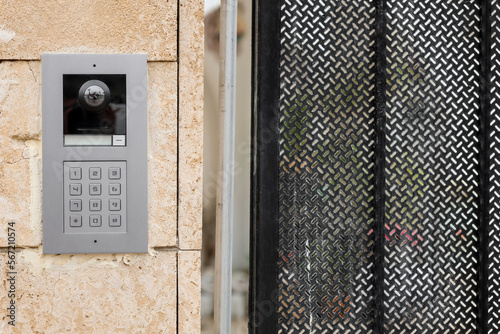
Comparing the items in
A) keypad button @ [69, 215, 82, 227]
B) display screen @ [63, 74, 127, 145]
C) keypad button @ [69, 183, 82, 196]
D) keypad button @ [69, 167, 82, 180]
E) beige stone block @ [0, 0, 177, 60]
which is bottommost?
keypad button @ [69, 215, 82, 227]

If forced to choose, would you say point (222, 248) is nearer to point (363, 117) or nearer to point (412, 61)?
point (363, 117)

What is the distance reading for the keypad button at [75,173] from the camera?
153 cm

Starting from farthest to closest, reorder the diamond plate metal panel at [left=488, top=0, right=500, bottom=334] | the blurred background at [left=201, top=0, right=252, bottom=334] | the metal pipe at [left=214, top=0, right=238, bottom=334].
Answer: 1. the diamond plate metal panel at [left=488, top=0, right=500, bottom=334]
2. the blurred background at [left=201, top=0, right=252, bottom=334]
3. the metal pipe at [left=214, top=0, right=238, bottom=334]

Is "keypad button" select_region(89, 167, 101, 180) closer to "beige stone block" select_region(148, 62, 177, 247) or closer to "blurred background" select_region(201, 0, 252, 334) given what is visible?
"beige stone block" select_region(148, 62, 177, 247)

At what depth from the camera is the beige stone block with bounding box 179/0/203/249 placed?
159 centimetres

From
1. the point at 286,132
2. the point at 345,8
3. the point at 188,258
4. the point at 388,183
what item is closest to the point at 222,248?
the point at 188,258

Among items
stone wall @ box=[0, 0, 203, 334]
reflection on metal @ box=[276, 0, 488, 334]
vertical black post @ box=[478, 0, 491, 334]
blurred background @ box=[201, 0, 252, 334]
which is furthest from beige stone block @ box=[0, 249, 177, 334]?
vertical black post @ box=[478, 0, 491, 334]

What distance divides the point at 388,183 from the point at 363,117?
282mm

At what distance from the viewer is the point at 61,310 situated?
1.60m

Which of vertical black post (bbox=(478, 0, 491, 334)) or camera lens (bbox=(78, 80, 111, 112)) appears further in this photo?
vertical black post (bbox=(478, 0, 491, 334))

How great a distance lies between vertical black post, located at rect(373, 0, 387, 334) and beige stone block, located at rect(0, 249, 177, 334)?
801 millimetres

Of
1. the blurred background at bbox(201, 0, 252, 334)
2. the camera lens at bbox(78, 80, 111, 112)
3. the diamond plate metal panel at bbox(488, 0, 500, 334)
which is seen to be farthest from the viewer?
the diamond plate metal panel at bbox(488, 0, 500, 334)

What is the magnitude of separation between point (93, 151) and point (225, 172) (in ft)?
1.47

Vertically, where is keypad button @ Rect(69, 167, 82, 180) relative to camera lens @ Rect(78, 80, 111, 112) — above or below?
below
